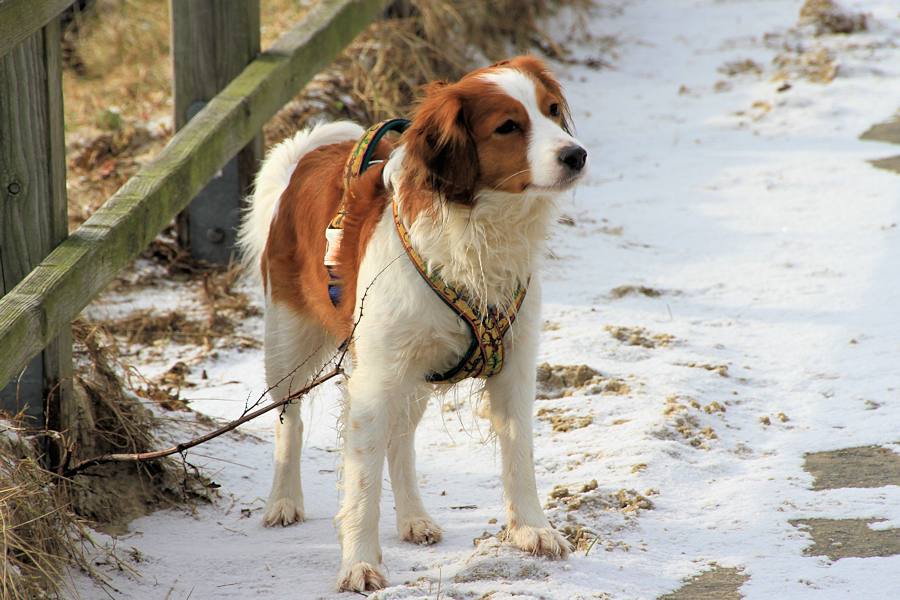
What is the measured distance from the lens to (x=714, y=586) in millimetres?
2451

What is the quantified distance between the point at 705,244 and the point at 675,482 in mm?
2665

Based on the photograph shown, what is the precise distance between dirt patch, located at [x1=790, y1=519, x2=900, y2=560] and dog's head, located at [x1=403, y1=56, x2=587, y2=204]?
1363 millimetres

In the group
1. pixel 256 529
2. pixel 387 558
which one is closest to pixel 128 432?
pixel 256 529

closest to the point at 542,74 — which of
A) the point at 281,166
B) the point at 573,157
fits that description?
the point at 573,157

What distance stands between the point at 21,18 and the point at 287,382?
153cm

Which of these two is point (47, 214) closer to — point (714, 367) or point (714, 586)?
point (714, 586)

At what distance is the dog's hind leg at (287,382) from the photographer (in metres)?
3.18

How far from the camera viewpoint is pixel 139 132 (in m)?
6.24

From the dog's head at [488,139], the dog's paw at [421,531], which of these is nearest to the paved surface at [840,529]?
the dog's paw at [421,531]

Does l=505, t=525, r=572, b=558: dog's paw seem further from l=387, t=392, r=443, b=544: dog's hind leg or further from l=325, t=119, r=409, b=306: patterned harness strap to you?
l=325, t=119, r=409, b=306: patterned harness strap

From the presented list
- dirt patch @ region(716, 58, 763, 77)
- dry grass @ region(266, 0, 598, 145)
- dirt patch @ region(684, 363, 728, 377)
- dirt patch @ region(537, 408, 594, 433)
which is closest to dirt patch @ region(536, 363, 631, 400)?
dirt patch @ region(537, 408, 594, 433)

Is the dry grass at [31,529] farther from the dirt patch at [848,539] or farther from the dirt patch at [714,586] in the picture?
the dirt patch at [848,539]

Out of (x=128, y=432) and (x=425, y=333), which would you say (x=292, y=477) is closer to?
(x=128, y=432)

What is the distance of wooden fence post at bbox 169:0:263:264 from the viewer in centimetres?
474
